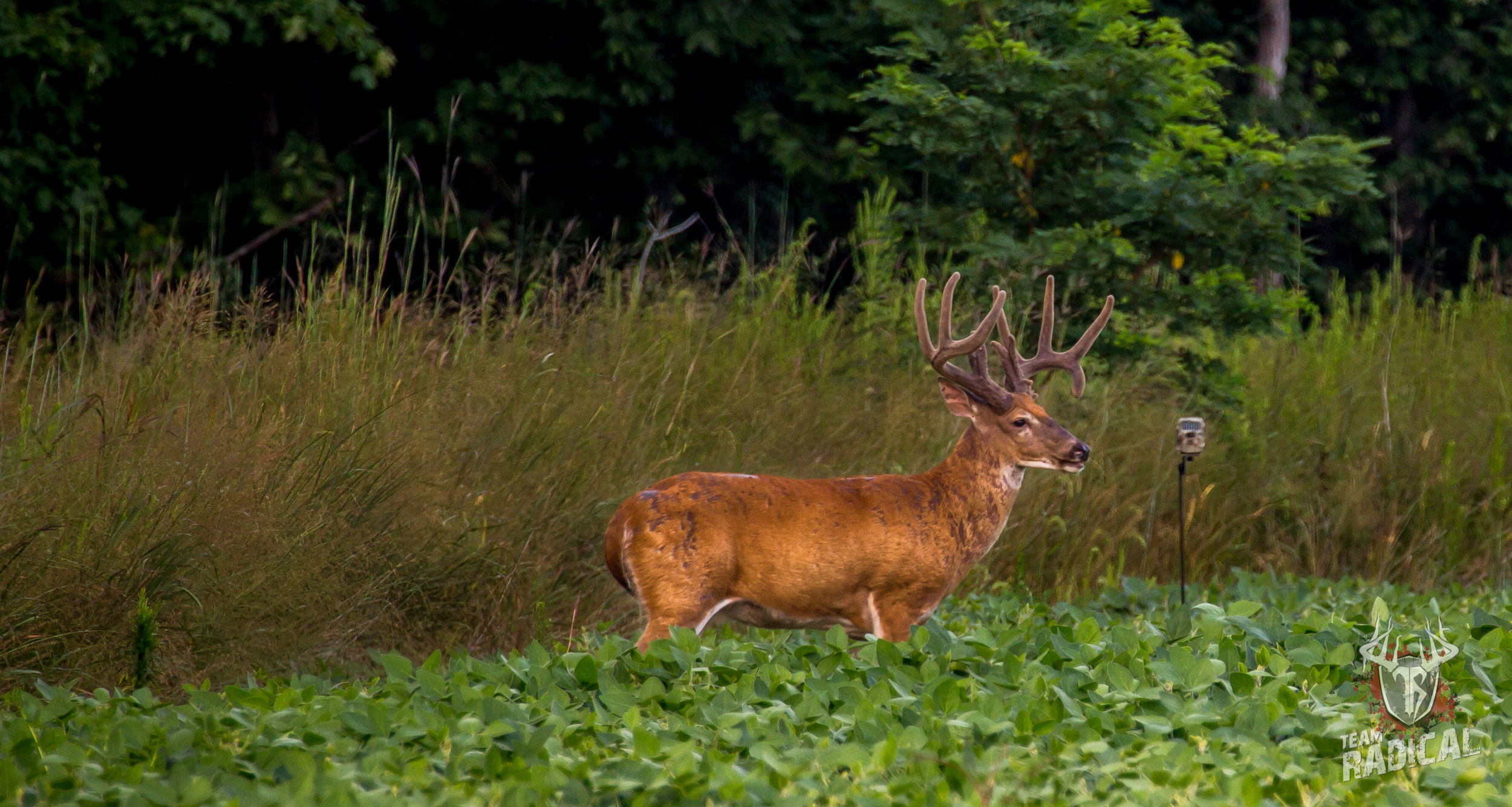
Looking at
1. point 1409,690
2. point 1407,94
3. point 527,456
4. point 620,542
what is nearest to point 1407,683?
point 1409,690

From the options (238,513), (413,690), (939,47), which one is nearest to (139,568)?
(238,513)

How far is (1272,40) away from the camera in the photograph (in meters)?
17.8

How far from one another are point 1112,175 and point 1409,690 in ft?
17.7

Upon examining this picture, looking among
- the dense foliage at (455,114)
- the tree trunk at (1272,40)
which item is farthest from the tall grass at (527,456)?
the tree trunk at (1272,40)

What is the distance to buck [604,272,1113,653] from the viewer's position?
16.1 ft

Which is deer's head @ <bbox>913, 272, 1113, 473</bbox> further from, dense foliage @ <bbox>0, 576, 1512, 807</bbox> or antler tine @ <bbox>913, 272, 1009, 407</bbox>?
dense foliage @ <bbox>0, 576, 1512, 807</bbox>

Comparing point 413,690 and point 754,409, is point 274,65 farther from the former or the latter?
point 413,690

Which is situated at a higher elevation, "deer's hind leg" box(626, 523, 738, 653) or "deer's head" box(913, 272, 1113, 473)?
"deer's head" box(913, 272, 1113, 473)

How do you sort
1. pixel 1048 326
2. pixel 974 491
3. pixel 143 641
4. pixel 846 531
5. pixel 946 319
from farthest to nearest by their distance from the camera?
pixel 1048 326 → pixel 946 319 → pixel 974 491 → pixel 846 531 → pixel 143 641

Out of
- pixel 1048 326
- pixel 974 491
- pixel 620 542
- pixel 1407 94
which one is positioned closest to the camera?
pixel 620 542

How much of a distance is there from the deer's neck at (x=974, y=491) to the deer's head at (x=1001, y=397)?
49 mm

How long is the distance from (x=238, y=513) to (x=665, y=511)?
1531 millimetres

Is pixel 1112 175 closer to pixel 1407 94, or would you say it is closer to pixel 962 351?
pixel 962 351

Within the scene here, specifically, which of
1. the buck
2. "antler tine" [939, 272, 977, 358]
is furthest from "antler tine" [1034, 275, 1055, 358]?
"antler tine" [939, 272, 977, 358]
